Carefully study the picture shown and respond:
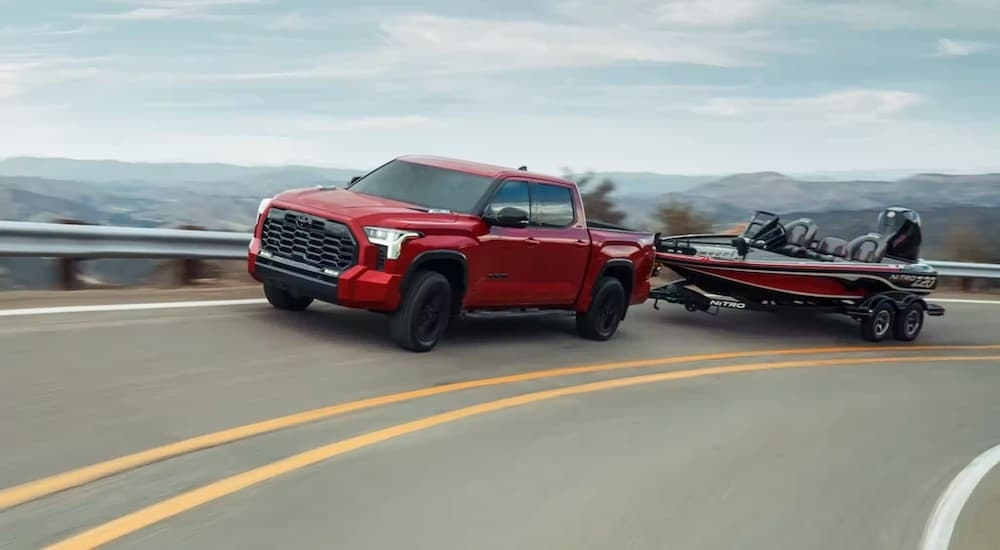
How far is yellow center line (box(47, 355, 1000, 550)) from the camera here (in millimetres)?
5023

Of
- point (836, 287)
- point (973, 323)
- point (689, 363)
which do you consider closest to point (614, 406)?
point (689, 363)

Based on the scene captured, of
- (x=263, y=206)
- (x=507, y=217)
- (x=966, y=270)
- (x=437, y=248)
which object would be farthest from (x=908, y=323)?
(x=263, y=206)

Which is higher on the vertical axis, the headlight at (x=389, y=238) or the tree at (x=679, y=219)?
the headlight at (x=389, y=238)

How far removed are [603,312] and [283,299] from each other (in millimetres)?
3483

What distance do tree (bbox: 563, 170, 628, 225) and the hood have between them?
34.7ft

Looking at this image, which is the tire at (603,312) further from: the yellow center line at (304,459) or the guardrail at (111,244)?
the guardrail at (111,244)

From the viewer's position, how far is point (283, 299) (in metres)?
11.1

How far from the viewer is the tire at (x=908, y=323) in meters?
14.8

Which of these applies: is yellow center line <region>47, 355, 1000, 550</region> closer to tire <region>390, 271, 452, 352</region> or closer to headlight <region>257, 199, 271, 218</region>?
tire <region>390, 271, 452, 352</region>

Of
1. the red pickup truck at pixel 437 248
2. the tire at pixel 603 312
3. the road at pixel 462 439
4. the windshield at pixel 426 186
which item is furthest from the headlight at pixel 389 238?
the tire at pixel 603 312

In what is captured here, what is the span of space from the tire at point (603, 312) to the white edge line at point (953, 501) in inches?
167

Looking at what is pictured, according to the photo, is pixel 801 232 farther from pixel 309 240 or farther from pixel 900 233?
pixel 309 240

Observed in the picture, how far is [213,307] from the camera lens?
11.0 m

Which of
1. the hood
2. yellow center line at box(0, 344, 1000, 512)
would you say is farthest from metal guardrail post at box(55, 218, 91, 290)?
yellow center line at box(0, 344, 1000, 512)
